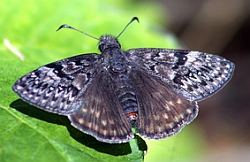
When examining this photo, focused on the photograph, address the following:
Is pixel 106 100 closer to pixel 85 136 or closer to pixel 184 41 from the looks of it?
pixel 85 136

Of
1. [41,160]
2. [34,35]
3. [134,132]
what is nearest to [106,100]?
[134,132]

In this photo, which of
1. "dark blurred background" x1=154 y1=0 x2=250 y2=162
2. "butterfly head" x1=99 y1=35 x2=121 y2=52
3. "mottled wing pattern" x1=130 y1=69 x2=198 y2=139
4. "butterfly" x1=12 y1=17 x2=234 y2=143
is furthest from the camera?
"dark blurred background" x1=154 y1=0 x2=250 y2=162

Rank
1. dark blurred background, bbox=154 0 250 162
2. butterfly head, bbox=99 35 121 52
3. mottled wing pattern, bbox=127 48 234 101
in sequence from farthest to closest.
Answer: dark blurred background, bbox=154 0 250 162 → butterfly head, bbox=99 35 121 52 → mottled wing pattern, bbox=127 48 234 101

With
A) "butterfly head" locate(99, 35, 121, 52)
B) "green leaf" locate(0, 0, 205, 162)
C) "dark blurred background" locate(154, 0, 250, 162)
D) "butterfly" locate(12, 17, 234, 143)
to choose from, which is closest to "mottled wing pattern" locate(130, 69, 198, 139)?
"butterfly" locate(12, 17, 234, 143)

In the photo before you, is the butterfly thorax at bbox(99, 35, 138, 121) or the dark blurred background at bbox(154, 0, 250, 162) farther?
the dark blurred background at bbox(154, 0, 250, 162)

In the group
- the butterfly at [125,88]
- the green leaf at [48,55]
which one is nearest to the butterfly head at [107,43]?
the butterfly at [125,88]

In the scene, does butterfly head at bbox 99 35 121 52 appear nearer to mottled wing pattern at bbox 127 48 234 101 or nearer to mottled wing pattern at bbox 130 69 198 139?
mottled wing pattern at bbox 127 48 234 101

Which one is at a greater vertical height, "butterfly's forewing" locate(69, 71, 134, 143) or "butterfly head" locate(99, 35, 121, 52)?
"butterfly head" locate(99, 35, 121, 52)
